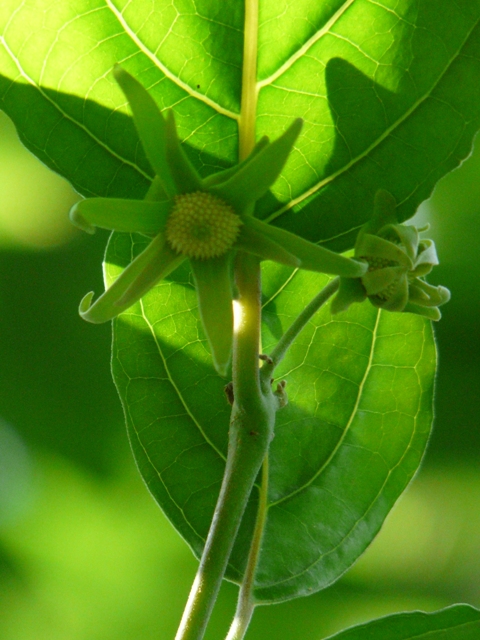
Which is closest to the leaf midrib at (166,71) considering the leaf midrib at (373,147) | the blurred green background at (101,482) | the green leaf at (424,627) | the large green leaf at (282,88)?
the large green leaf at (282,88)

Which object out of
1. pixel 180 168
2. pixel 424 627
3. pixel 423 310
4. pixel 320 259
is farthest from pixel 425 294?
pixel 424 627

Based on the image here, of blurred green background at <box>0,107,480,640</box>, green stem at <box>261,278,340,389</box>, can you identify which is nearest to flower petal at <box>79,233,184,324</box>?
green stem at <box>261,278,340,389</box>

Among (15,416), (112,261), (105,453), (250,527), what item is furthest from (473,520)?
(112,261)

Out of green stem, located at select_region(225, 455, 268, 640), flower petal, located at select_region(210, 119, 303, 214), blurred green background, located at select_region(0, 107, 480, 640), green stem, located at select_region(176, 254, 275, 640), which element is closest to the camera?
flower petal, located at select_region(210, 119, 303, 214)

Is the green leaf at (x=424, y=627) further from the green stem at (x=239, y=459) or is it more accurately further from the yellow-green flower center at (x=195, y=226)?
the yellow-green flower center at (x=195, y=226)

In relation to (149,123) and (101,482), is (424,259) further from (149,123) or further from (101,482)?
(101,482)

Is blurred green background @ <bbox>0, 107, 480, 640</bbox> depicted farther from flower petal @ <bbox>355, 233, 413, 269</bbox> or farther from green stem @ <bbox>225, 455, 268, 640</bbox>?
flower petal @ <bbox>355, 233, 413, 269</bbox>

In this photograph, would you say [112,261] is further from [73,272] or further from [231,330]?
[73,272]
